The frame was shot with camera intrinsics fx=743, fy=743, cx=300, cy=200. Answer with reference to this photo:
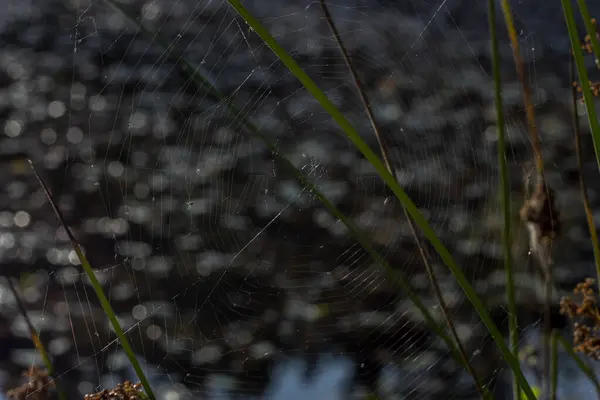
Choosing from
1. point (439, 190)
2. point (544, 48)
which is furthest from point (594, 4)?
point (439, 190)

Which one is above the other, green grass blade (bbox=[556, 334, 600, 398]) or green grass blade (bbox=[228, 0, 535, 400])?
green grass blade (bbox=[228, 0, 535, 400])

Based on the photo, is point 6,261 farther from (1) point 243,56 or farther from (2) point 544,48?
(2) point 544,48

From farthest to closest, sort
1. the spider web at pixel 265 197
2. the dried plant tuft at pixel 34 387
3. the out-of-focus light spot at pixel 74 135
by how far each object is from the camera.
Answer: the out-of-focus light spot at pixel 74 135 < the spider web at pixel 265 197 < the dried plant tuft at pixel 34 387

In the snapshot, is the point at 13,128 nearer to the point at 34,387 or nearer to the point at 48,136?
the point at 48,136

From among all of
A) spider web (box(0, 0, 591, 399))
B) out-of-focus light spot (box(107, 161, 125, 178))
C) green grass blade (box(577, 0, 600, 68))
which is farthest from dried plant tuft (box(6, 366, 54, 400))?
out-of-focus light spot (box(107, 161, 125, 178))

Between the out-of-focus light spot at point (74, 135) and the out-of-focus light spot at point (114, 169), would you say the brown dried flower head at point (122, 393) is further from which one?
the out-of-focus light spot at point (74, 135)

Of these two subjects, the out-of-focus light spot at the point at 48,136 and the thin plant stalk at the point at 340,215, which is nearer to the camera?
the thin plant stalk at the point at 340,215

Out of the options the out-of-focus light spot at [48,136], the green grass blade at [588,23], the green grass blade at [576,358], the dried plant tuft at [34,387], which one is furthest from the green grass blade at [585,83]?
the out-of-focus light spot at [48,136]

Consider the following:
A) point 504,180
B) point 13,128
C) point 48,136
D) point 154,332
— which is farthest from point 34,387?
point 13,128

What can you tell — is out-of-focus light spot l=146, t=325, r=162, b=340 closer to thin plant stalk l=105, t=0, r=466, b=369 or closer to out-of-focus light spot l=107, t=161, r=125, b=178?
out-of-focus light spot l=107, t=161, r=125, b=178
